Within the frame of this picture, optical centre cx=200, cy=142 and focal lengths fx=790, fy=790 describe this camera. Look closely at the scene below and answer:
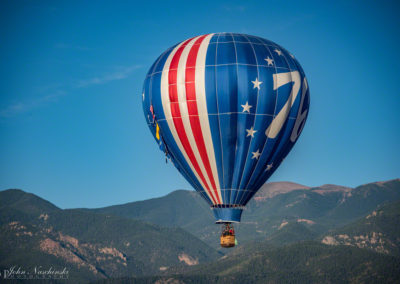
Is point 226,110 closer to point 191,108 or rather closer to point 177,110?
point 191,108

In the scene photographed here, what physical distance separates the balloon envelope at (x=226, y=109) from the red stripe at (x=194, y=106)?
123 mm

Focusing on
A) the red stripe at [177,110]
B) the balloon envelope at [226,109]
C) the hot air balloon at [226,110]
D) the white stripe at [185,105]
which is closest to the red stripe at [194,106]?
the hot air balloon at [226,110]

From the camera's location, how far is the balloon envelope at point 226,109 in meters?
96.9

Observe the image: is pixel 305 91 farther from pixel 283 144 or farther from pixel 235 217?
pixel 235 217

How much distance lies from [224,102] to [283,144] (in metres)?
11.5

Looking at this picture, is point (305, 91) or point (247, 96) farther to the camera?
point (305, 91)

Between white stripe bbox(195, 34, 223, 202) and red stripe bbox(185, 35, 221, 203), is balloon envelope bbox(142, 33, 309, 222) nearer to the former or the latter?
white stripe bbox(195, 34, 223, 202)

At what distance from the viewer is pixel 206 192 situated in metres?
101

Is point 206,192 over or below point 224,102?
below

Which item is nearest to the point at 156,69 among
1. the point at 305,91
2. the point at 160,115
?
the point at 160,115

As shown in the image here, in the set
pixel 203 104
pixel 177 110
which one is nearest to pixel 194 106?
pixel 203 104

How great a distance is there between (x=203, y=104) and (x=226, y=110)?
292cm

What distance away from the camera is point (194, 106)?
9762cm

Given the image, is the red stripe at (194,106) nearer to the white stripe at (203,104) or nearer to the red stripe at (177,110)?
the white stripe at (203,104)
